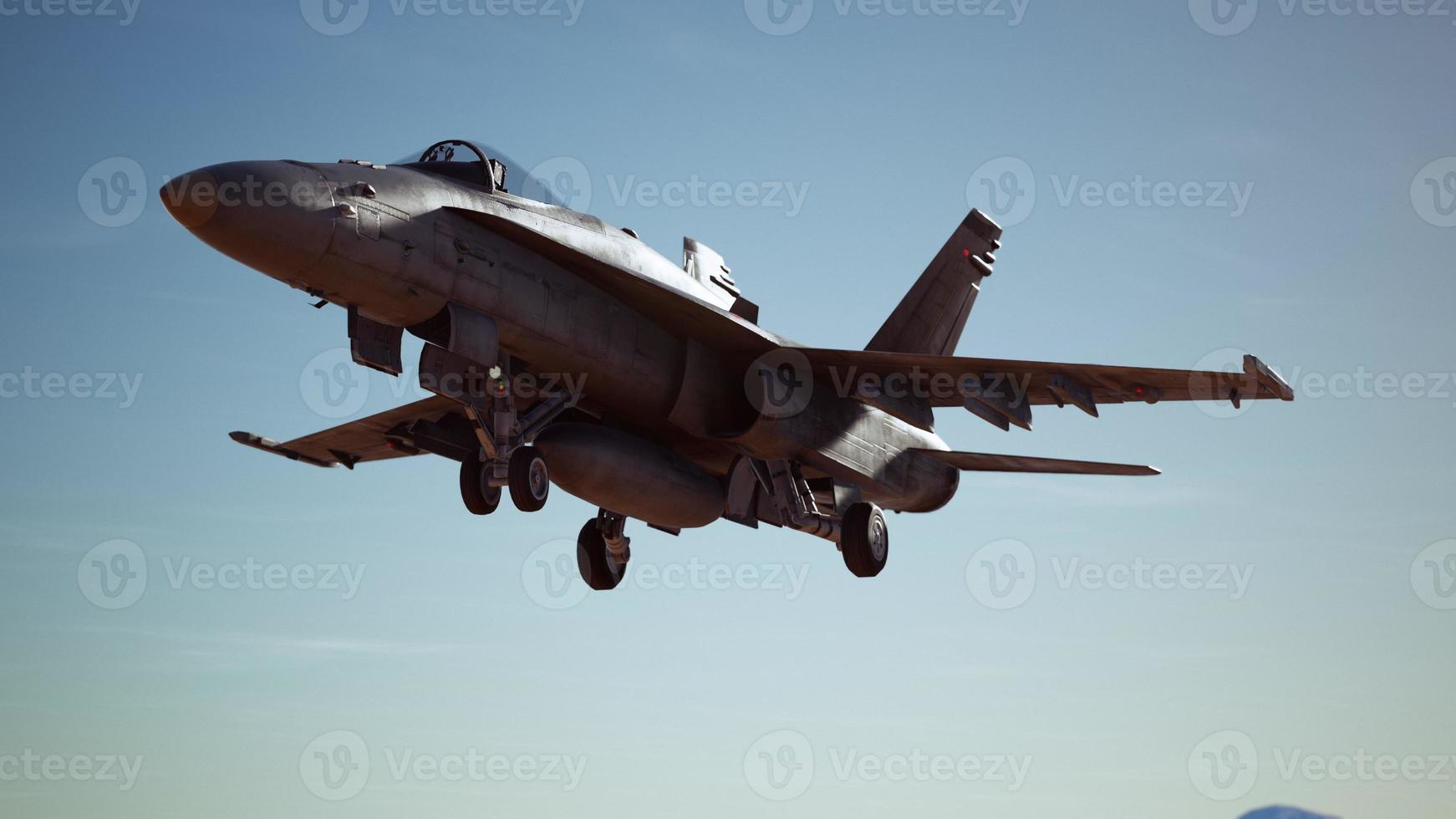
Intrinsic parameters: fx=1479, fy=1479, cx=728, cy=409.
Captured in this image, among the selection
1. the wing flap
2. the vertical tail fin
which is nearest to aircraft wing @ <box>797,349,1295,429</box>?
the wing flap

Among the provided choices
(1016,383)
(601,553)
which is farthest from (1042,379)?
(601,553)

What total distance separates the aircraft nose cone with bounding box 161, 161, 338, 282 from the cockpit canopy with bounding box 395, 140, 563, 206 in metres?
2.31

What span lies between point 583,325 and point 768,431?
3.51 metres

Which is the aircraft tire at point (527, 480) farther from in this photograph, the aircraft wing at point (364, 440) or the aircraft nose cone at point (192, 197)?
the aircraft nose cone at point (192, 197)

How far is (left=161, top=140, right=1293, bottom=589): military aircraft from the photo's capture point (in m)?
17.0

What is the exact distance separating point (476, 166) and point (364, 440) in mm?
8369

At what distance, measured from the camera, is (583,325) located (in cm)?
1934

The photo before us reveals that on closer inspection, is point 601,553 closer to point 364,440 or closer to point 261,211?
point 364,440

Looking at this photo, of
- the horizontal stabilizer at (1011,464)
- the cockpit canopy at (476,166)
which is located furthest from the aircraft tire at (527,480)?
the horizontal stabilizer at (1011,464)

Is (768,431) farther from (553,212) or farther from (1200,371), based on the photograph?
(1200,371)

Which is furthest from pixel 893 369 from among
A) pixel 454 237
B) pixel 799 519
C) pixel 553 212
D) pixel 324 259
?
pixel 324 259

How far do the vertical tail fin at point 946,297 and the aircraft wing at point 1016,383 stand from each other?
3899 millimetres

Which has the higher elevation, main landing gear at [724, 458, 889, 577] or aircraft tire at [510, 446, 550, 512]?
main landing gear at [724, 458, 889, 577]

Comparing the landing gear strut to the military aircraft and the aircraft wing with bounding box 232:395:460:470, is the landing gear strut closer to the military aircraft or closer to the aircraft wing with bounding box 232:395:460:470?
the military aircraft
